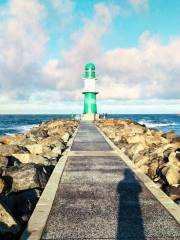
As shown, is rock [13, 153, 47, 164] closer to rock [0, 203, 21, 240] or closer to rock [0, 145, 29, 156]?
rock [0, 145, 29, 156]

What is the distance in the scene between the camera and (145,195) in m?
5.77

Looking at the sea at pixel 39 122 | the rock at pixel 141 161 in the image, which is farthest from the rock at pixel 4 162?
the sea at pixel 39 122

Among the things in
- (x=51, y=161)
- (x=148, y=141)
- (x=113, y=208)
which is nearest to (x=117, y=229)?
(x=113, y=208)

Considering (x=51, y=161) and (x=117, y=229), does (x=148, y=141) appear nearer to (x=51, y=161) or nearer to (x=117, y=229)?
(x=51, y=161)

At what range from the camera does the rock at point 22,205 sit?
16.2 ft

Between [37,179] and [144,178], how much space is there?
218cm

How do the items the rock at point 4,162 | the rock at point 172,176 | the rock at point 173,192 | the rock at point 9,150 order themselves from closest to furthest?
the rock at point 173,192, the rock at point 172,176, the rock at point 4,162, the rock at point 9,150

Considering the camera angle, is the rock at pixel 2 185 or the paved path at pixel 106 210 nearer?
the paved path at pixel 106 210

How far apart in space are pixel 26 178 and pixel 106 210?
2.40 meters

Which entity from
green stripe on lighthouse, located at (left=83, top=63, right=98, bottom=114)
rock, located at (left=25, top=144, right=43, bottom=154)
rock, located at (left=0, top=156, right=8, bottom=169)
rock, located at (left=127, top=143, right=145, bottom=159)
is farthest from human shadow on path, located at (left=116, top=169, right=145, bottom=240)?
green stripe on lighthouse, located at (left=83, top=63, right=98, bottom=114)

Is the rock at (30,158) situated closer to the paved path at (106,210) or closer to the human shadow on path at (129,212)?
the paved path at (106,210)

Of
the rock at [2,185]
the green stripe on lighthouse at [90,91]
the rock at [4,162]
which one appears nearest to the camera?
the rock at [2,185]

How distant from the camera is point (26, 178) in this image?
683 centimetres

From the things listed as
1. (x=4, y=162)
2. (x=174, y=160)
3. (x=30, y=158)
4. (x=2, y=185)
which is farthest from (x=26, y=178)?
(x=174, y=160)
